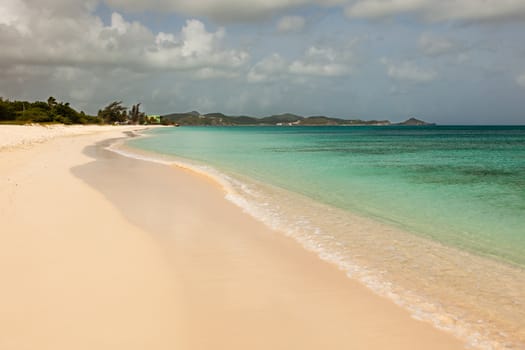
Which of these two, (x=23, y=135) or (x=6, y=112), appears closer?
(x=23, y=135)

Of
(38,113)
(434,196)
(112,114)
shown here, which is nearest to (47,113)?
(38,113)

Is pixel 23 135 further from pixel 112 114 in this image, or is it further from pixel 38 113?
pixel 112 114

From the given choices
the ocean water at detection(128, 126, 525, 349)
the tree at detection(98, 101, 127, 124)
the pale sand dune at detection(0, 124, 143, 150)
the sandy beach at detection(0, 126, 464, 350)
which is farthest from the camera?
the tree at detection(98, 101, 127, 124)

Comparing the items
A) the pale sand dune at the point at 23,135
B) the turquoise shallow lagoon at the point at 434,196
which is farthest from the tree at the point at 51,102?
the turquoise shallow lagoon at the point at 434,196

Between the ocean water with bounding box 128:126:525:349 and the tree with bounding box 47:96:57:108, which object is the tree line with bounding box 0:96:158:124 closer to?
the tree with bounding box 47:96:57:108

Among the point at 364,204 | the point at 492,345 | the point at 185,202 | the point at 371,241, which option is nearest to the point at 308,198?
the point at 364,204

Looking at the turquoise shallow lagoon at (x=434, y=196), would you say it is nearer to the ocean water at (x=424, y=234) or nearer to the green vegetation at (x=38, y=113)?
the ocean water at (x=424, y=234)

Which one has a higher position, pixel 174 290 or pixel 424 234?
pixel 174 290

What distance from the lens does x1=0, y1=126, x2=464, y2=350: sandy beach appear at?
394 cm

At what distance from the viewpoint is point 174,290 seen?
504cm

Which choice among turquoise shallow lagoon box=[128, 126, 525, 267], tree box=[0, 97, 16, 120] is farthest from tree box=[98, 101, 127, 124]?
turquoise shallow lagoon box=[128, 126, 525, 267]

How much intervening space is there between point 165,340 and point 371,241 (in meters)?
5.06

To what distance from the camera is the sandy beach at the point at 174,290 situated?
3.94 m

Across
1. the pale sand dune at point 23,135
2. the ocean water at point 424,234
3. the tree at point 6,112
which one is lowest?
the ocean water at point 424,234
